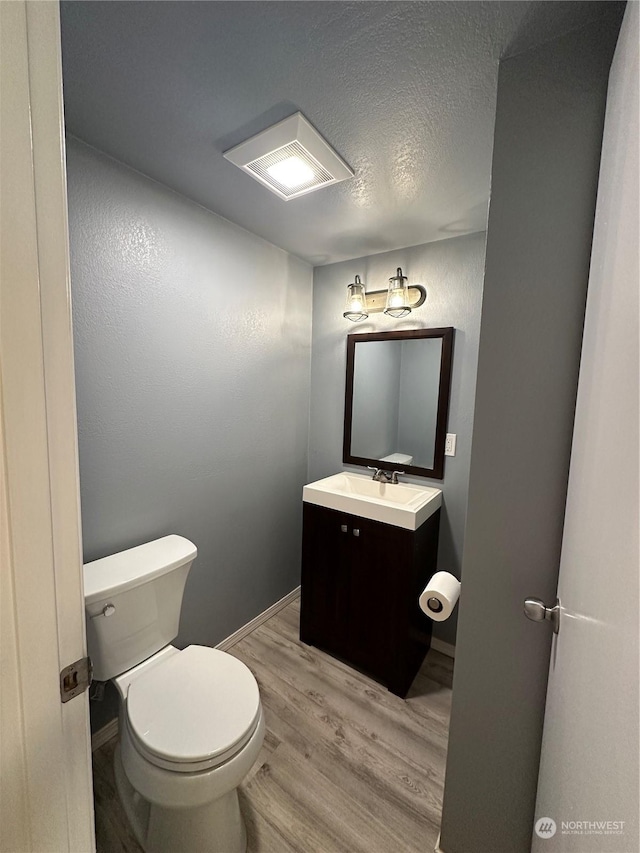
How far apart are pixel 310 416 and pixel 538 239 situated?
1.75 meters

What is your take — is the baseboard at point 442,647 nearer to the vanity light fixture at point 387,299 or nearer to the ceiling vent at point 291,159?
the vanity light fixture at point 387,299

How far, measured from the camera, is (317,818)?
1.18m

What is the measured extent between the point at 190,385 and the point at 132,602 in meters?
0.95

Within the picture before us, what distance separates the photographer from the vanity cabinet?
1652 millimetres

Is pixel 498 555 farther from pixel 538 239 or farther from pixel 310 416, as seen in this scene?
pixel 310 416

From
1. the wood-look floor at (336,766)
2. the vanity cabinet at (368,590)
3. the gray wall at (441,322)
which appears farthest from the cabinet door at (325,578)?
the gray wall at (441,322)

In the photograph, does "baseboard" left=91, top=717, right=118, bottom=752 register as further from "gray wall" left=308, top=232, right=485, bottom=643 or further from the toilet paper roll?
"gray wall" left=308, top=232, right=485, bottom=643

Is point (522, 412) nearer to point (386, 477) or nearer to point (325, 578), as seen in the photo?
point (386, 477)

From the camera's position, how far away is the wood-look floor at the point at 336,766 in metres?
1.13

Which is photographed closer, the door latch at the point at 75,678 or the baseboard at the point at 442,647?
the door latch at the point at 75,678

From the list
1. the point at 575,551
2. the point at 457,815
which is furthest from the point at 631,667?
the point at 457,815

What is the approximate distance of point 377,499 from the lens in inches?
70.8

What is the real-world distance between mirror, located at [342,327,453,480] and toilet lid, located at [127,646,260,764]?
1.34m

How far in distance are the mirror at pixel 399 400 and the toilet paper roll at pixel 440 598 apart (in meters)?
0.81
